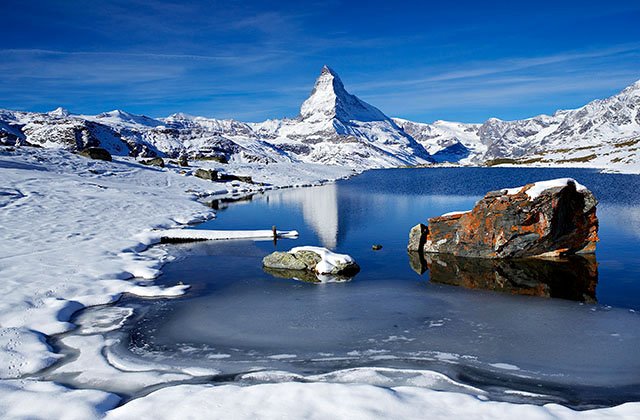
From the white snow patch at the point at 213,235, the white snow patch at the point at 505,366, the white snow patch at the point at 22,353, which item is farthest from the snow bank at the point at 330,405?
the white snow patch at the point at 213,235

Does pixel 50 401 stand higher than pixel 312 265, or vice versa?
pixel 312 265

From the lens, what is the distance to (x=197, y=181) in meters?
88.7

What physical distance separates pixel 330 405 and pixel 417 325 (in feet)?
23.7

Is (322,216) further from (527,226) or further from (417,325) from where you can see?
(417,325)

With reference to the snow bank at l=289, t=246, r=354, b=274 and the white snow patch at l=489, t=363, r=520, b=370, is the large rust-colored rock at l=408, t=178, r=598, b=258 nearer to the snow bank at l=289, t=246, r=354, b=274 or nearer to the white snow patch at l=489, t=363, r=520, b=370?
the snow bank at l=289, t=246, r=354, b=274

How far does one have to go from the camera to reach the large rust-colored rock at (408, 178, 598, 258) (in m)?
27.5

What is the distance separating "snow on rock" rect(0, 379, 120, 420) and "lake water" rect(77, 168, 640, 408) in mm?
Answer: 2717

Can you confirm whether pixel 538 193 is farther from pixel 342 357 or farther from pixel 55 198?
pixel 55 198

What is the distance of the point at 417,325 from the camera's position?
54.3 ft

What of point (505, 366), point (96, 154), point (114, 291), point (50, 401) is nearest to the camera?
point (50, 401)

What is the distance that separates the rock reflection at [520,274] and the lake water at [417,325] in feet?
0.27

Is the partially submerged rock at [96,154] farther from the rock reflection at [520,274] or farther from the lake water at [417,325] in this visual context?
the rock reflection at [520,274]

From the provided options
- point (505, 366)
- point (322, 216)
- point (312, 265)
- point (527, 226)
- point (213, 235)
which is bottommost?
point (505, 366)

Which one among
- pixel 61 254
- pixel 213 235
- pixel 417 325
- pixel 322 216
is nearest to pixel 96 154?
pixel 322 216
